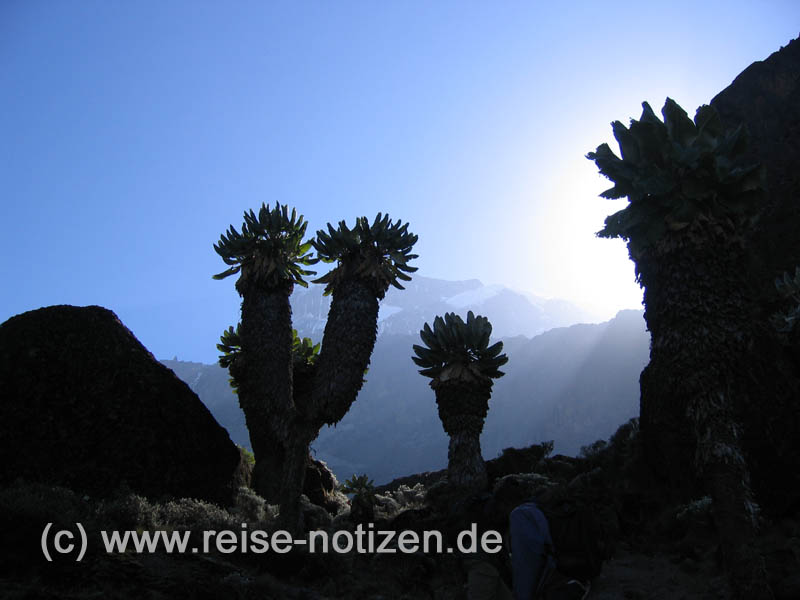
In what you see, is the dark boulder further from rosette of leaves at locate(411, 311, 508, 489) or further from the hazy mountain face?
the hazy mountain face

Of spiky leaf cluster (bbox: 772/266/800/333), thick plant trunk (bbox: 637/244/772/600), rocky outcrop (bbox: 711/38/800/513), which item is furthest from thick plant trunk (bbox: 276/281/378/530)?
spiky leaf cluster (bbox: 772/266/800/333)

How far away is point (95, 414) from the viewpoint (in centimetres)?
1146

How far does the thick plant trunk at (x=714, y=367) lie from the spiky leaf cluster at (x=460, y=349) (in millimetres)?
6824

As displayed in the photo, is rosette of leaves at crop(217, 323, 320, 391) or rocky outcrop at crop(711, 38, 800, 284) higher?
rocky outcrop at crop(711, 38, 800, 284)

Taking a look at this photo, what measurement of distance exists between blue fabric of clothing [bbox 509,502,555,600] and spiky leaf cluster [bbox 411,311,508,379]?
12.9m

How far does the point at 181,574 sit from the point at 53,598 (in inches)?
78.3

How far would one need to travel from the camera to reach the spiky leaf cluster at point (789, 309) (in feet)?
40.7

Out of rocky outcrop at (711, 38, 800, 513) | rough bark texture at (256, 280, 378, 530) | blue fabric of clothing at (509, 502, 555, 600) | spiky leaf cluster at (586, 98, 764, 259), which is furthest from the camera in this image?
rough bark texture at (256, 280, 378, 530)

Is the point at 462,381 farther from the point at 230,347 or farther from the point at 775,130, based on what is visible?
the point at 775,130

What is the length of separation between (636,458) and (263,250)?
13634mm

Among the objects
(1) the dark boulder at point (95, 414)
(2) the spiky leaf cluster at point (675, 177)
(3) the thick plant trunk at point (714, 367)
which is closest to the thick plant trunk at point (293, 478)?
(1) the dark boulder at point (95, 414)

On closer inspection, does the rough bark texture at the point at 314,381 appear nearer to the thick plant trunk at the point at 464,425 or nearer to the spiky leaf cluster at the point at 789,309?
the thick plant trunk at the point at 464,425

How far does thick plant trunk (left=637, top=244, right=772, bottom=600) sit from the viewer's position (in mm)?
7238

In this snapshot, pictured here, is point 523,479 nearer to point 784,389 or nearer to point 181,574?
point 784,389
